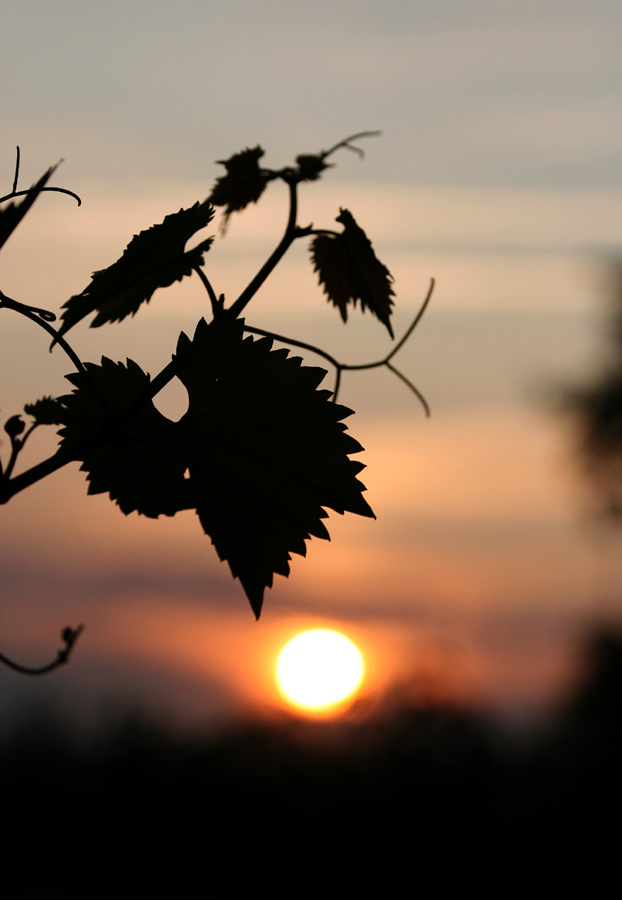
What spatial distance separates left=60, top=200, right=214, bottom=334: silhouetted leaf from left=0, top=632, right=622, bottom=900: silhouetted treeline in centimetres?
807

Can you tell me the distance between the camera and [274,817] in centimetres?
816

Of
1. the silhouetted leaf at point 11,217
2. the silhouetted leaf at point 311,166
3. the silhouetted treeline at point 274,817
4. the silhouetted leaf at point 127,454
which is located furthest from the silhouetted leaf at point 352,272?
the silhouetted treeline at point 274,817

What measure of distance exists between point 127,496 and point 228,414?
3.2 inches

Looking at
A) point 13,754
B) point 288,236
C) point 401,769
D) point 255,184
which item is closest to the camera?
point 288,236

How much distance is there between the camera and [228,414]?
56 cm

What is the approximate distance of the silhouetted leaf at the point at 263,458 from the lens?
55cm

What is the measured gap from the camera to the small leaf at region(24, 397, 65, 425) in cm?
54

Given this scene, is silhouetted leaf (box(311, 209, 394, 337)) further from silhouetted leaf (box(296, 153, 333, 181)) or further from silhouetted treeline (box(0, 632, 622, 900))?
silhouetted treeline (box(0, 632, 622, 900))

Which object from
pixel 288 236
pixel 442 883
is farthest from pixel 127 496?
pixel 442 883

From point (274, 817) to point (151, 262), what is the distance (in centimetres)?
826

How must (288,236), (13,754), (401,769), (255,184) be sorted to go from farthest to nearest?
(401,769) → (13,754) → (255,184) → (288,236)

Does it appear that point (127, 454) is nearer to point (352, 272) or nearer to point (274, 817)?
point (352, 272)

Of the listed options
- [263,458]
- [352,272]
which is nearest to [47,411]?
[263,458]

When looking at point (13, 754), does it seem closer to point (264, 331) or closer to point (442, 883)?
point (442, 883)
